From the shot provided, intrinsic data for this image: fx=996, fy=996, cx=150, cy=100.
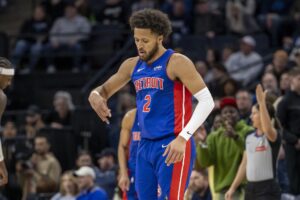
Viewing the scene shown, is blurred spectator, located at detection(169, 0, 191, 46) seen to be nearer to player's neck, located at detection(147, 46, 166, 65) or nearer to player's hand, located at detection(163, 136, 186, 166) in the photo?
player's neck, located at detection(147, 46, 166, 65)

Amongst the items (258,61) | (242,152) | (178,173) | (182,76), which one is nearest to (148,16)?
(182,76)

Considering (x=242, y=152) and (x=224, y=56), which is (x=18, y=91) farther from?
(x=242, y=152)

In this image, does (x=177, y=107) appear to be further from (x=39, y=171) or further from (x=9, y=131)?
(x=9, y=131)

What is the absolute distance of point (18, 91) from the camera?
1852 cm

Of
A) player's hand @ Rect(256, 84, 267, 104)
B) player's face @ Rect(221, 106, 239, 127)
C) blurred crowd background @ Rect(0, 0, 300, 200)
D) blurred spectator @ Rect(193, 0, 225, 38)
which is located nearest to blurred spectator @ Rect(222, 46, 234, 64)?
blurred crowd background @ Rect(0, 0, 300, 200)

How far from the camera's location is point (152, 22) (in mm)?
8094

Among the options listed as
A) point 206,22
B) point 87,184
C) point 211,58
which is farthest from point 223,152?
point 206,22

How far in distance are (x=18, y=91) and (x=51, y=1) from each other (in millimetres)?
2302

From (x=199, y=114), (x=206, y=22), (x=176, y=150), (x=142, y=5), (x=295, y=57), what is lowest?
(x=176, y=150)

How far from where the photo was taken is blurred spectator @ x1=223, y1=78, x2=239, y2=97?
14.1 m

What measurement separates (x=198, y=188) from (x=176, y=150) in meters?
4.19

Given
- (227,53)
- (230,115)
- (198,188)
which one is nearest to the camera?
(230,115)

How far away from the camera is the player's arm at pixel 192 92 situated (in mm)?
7759

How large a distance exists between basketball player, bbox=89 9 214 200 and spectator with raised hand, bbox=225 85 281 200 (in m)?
1.86
